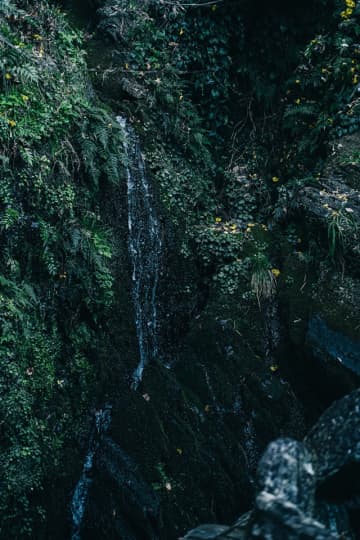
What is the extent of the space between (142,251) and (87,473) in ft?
9.57

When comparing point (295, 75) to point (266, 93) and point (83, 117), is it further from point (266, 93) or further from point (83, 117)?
point (83, 117)

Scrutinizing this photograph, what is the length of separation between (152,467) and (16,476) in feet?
4.79

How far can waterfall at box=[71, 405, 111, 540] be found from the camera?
484 centimetres

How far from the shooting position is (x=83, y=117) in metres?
5.52

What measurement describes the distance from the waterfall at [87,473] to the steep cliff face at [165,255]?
2 cm

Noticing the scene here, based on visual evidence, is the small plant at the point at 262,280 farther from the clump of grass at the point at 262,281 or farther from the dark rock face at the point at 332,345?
the dark rock face at the point at 332,345

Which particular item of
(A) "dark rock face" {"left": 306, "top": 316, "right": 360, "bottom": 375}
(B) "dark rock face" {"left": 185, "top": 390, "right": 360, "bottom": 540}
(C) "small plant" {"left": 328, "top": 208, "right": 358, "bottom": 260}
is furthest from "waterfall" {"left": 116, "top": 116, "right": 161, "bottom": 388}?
(B) "dark rock face" {"left": 185, "top": 390, "right": 360, "bottom": 540}

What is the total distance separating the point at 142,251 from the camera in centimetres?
615

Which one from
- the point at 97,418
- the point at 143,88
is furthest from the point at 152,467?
the point at 143,88

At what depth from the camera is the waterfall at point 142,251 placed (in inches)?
235

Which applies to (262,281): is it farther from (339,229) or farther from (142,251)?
(142,251)

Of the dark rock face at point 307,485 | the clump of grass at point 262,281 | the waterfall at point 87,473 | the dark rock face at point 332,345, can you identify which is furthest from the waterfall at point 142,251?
the dark rock face at point 307,485

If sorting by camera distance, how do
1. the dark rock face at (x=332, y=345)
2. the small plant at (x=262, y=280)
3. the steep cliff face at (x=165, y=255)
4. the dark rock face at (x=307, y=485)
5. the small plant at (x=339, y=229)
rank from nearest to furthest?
the dark rock face at (x=307, y=485)
the steep cliff face at (x=165, y=255)
the dark rock face at (x=332, y=345)
the small plant at (x=339, y=229)
the small plant at (x=262, y=280)

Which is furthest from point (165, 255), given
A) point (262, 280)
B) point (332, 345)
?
point (332, 345)
